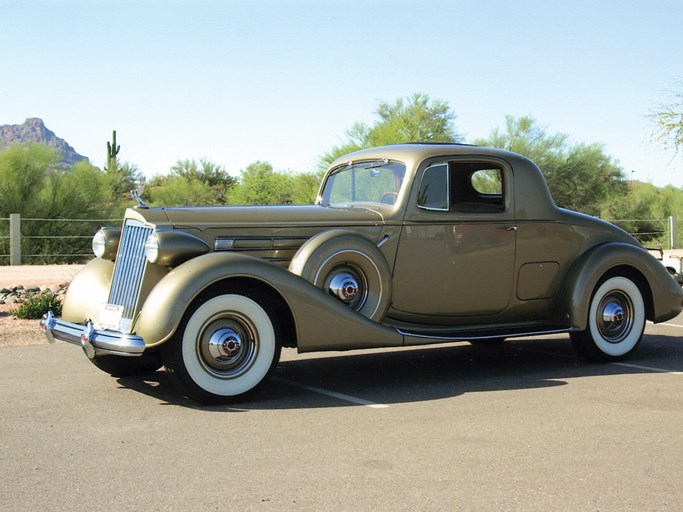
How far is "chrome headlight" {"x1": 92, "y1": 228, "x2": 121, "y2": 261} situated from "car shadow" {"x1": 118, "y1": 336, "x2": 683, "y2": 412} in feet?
3.43

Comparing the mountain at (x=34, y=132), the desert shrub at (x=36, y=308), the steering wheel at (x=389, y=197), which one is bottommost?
the desert shrub at (x=36, y=308)

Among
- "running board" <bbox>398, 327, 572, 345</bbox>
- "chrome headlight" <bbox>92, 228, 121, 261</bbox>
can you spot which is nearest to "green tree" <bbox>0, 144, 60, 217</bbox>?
"chrome headlight" <bbox>92, 228, 121, 261</bbox>

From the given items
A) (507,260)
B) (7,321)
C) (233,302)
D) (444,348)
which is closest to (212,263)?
(233,302)

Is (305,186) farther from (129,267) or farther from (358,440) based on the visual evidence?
(358,440)

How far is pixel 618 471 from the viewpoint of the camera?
13.9 ft

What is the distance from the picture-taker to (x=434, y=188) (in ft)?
23.5

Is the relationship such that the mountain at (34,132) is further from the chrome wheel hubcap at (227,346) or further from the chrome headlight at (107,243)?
the chrome wheel hubcap at (227,346)

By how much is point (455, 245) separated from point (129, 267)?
2.66m

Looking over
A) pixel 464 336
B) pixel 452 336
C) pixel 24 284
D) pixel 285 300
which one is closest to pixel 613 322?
pixel 464 336

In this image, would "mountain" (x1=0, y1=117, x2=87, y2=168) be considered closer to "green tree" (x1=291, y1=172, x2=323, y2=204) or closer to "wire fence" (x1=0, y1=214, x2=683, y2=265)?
"green tree" (x1=291, y1=172, x2=323, y2=204)

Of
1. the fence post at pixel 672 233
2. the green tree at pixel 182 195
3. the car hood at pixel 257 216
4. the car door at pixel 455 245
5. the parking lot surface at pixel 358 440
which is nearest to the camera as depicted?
the parking lot surface at pixel 358 440

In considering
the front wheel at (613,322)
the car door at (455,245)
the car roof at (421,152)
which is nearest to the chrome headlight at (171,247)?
the car door at (455,245)

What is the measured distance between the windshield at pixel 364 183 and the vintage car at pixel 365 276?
0.01m

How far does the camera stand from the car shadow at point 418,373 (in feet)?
20.1
